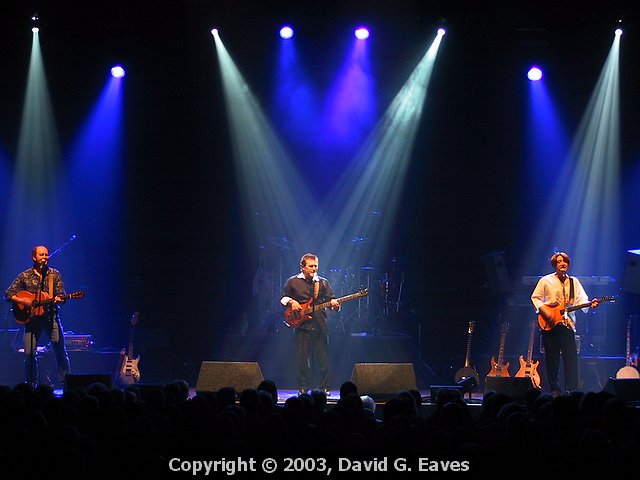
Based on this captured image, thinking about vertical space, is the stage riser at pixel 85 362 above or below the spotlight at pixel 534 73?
below

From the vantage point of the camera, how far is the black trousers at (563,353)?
11.6 m

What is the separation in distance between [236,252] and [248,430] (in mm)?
11261

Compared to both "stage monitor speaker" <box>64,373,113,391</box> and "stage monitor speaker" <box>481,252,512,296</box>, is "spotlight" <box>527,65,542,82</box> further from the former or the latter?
"stage monitor speaker" <box>64,373,113,391</box>

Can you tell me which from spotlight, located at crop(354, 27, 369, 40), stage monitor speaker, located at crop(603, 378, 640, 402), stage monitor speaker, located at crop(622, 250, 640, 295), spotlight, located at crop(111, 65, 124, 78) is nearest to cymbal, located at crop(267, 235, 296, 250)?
spotlight, located at crop(354, 27, 369, 40)

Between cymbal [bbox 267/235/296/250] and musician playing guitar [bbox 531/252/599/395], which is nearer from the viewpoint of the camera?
musician playing guitar [bbox 531/252/599/395]

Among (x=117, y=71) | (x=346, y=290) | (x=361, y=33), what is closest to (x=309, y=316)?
(x=346, y=290)

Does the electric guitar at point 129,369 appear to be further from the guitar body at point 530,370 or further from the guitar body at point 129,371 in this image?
the guitar body at point 530,370

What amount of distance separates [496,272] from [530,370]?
2.36 meters

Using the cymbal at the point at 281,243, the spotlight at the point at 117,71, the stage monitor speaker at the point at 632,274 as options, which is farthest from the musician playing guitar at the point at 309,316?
the spotlight at the point at 117,71

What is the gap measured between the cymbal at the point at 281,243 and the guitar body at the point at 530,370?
15.0ft

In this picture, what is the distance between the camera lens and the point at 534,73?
51.3 ft

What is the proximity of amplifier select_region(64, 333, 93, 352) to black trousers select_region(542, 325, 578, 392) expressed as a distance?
753 centimetres

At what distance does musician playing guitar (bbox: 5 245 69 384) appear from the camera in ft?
40.2

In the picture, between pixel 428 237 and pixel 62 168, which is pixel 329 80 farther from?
pixel 62 168
